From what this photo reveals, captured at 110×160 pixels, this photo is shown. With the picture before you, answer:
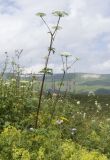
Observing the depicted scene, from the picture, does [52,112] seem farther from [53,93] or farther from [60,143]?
[60,143]

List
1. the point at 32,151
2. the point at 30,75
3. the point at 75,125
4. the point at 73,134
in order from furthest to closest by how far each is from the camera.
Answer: the point at 30,75
the point at 75,125
the point at 73,134
the point at 32,151

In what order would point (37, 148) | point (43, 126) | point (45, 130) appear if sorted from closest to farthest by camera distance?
point (37, 148) → point (45, 130) → point (43, 126)

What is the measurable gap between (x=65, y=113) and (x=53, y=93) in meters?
1.05

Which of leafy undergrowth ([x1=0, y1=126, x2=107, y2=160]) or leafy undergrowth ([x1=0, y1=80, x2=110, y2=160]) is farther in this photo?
leafy undergrowth ([x1=0, y1=80, x2=110, y2=160])

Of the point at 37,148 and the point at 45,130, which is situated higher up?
the point at 45,130

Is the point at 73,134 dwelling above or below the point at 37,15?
below

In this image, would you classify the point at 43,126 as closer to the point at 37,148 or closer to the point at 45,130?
the point at 45,130

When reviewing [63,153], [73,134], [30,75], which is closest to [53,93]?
[30,75]

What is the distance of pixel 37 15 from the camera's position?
11.7 metres

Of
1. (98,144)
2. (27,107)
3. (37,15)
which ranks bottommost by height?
(98,144)

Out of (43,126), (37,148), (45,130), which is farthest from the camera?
(43,126)

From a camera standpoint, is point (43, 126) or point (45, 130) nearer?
point (45, 130)

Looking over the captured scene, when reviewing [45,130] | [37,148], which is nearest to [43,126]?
[45,130]

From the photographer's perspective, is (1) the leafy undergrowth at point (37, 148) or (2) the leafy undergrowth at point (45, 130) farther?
(2) the leafy undergrowth at point (45, 130)
